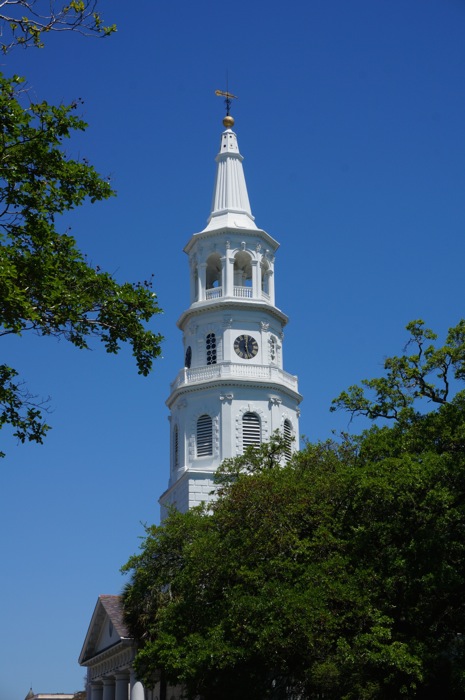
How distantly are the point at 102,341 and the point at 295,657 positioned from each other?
17.0m

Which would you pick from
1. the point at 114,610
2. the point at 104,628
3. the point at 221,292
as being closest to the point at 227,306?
the point at 221,292

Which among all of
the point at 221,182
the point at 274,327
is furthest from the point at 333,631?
the point at 221,182

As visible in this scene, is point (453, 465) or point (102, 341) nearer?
point (102, 341)

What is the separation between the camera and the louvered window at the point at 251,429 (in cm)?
5959

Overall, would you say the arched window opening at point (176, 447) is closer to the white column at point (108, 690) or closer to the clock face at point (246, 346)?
the clock face at point (246, 346)

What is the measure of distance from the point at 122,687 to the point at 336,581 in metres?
28.5

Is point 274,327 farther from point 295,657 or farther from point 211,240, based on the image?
point 295,657

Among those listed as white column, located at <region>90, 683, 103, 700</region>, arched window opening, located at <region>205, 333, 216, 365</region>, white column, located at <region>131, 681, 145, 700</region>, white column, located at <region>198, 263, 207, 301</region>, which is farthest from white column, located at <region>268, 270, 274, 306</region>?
white column, located at <region>90, 683, 103, 700</region>

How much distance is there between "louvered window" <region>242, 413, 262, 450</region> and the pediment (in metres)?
11.4

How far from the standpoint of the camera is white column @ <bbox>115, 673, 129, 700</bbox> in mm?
58312

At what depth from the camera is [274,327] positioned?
64.1m

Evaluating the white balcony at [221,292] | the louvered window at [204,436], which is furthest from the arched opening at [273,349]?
the louvered window at [204,436]

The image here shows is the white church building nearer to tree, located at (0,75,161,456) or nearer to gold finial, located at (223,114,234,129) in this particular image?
gold finial, located at (223,114,234,129)

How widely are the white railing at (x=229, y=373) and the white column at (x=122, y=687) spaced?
16.4 meters
